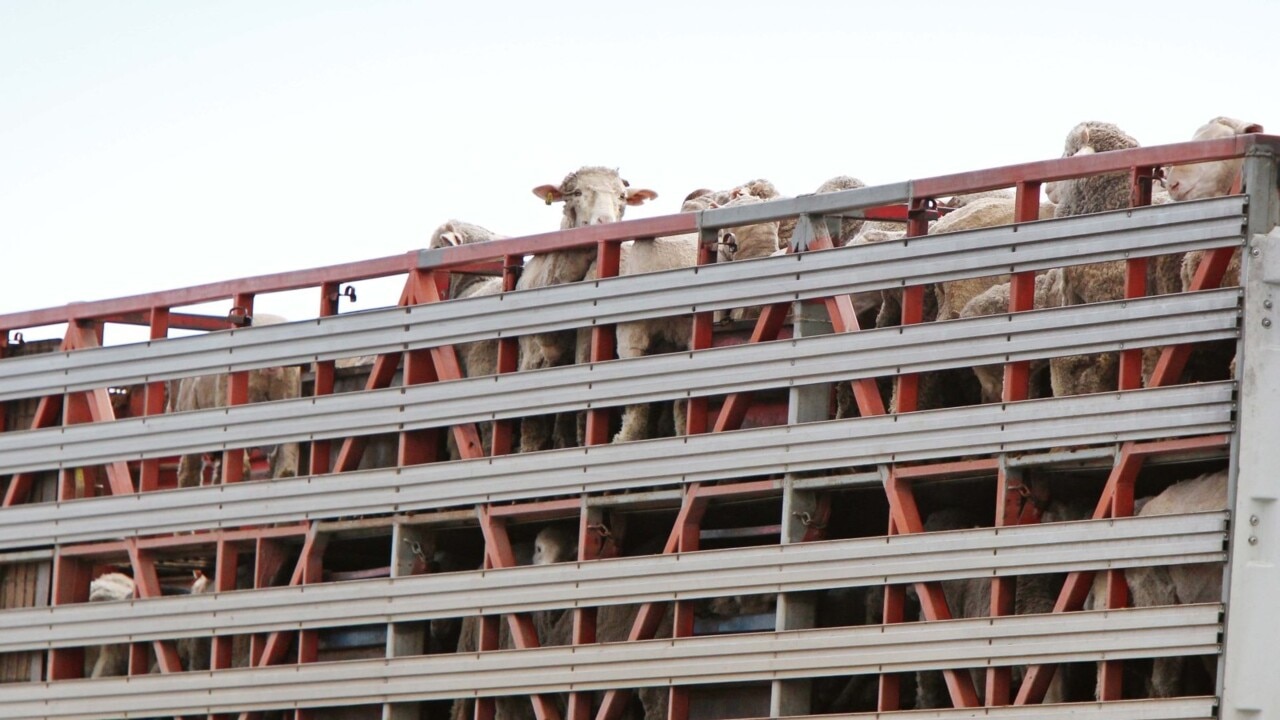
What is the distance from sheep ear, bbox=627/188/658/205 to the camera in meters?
21.8

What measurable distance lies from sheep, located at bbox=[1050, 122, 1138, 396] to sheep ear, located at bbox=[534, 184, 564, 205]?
5.71m

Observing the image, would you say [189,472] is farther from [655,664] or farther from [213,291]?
[655,664]

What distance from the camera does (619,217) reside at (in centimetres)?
2180

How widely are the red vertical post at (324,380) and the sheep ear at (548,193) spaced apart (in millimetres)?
2201

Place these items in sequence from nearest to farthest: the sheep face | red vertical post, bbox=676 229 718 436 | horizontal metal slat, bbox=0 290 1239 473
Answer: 1. horizontal metal slat, bbox=0 290 1239 473
2. red vertical post, bbox=676 229 718 436
3. the sheep face

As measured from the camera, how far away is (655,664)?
58.7ft

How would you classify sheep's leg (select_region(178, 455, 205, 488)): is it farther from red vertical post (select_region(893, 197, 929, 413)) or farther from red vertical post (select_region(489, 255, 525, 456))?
red vertical post (select_region(893, 197, 929, 413))

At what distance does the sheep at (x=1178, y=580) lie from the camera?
15414mm

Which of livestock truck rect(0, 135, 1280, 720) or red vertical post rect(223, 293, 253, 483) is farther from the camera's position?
red vertical post rect(223, 293, 253, 483)

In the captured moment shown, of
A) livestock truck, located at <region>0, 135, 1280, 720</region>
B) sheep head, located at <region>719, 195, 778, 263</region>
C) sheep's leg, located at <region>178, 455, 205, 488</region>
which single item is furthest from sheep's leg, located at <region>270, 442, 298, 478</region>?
sheep head, located at <region>719, 195, 778, 263</region>

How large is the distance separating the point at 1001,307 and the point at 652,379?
2888mm

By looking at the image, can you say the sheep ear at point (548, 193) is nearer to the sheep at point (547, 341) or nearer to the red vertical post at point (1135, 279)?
the sheep at point (547, 341)

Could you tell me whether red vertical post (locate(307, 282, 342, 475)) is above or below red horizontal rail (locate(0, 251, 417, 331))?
below

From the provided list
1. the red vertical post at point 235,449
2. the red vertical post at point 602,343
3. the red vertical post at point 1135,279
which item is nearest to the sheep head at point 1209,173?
the red vertical post at point 1135,279
